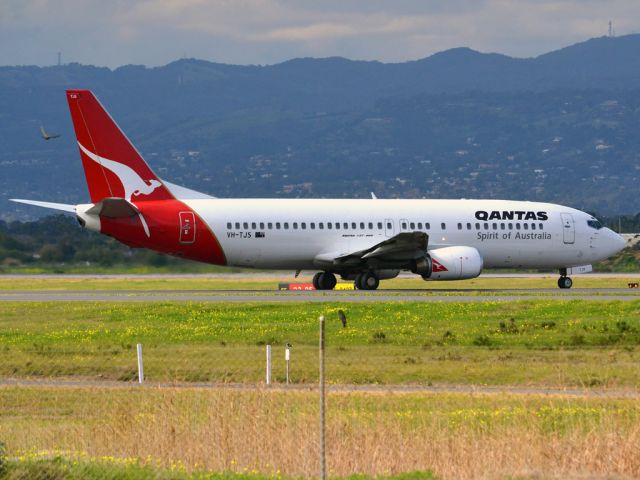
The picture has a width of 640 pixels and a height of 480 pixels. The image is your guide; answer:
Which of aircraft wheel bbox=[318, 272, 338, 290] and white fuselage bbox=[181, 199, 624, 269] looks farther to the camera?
aircraft wheel bbox=[318, 272, 338, 290]

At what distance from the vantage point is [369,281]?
2250 inches

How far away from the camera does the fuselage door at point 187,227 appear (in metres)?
54.2

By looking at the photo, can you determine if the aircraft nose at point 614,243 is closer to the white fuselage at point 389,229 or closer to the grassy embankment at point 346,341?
the white fuselage at point 389,229

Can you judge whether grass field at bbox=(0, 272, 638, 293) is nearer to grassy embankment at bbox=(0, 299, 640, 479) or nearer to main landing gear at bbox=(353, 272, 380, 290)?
main landing gear at bbox=(353, 272, 380, 290)

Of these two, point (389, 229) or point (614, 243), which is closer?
point (389, 229)

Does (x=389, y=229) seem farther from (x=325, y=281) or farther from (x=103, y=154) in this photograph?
(x=103, y=154)

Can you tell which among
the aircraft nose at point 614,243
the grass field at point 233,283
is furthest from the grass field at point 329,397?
the aircraft nose at point 614,243

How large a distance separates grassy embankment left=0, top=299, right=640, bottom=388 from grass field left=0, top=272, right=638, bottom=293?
47.9 ft

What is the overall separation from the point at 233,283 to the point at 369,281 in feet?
37.5

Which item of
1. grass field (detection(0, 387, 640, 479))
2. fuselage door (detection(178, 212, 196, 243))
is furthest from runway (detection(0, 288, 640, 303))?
grass field (detection(0, 387, 640, 479))

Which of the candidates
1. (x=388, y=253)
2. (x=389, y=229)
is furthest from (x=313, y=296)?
(x=389, y=229)

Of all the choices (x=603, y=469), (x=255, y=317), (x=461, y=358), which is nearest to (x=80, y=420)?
(x=603, y=469)

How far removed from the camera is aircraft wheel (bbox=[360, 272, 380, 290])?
188ft

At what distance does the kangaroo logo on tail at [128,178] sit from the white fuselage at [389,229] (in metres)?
1.59
